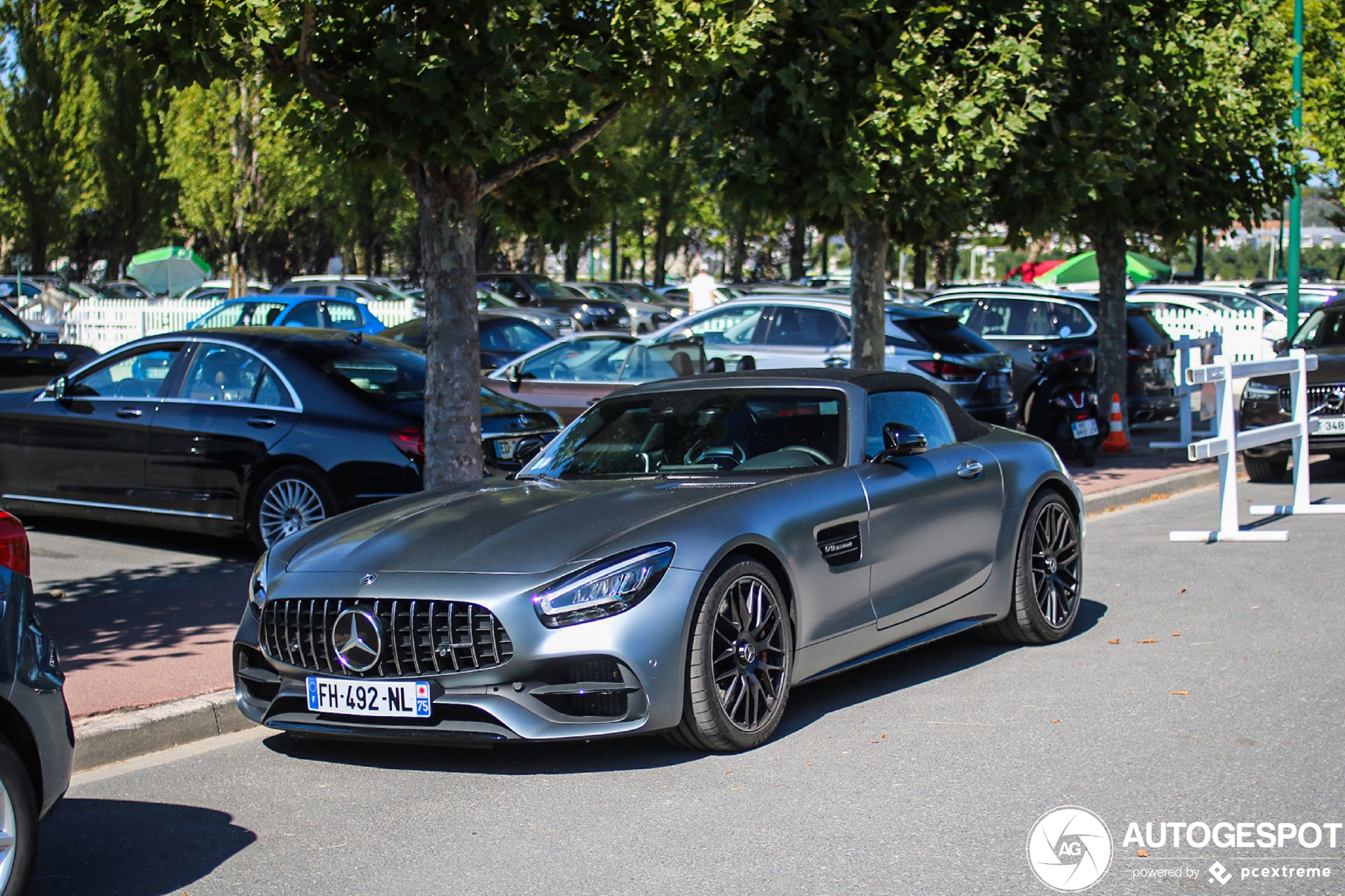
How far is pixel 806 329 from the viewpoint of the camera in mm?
15984

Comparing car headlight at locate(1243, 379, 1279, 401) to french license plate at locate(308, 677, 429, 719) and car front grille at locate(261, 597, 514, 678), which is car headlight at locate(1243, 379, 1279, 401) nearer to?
car front grille at locate(261, 597, 514, 678)

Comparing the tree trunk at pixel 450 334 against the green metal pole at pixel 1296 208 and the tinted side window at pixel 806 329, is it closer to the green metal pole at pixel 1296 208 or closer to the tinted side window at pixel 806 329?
the tinted side window at pixel 806 329

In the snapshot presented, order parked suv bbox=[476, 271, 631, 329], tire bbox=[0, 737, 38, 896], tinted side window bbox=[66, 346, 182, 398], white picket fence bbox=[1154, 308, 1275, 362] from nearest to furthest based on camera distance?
tire bbox=[0, 737, 38, 896]
tinted side window bbox=[66, 346, 182, 398]
white picket fence bbox=[1154, 308, 1275, 362]
parked suv bbox=[476, 271, 631, 329]

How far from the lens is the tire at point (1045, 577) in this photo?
24.0 feet

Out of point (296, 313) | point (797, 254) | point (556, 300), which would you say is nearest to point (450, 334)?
point (296, 313)

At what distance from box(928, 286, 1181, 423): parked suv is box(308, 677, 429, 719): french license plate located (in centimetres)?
1358

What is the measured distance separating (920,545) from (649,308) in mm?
31841

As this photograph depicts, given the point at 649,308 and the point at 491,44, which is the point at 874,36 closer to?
the point at 491,44

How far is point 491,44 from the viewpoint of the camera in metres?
8.56

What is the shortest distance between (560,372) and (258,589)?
1010 centimetres

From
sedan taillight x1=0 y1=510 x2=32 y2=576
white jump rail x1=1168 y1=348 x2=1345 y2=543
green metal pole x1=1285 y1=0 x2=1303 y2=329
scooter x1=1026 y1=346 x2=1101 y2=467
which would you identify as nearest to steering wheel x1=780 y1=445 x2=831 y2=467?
sedan taillight x1=0 y1=510 x2=32 y2=576

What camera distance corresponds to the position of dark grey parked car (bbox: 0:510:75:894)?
151 inches

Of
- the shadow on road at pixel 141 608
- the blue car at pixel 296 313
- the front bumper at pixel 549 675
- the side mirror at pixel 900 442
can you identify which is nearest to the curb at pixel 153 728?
the shadow on road at pixel 141 608

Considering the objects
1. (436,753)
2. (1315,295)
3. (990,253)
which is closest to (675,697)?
(436,753)
